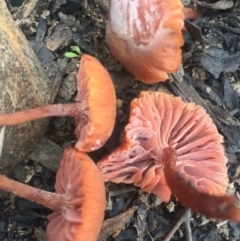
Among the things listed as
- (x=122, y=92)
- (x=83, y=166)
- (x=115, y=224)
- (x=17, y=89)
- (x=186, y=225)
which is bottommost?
(x=186, y=225)

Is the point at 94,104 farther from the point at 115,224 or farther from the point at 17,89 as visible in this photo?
the point at 115,224

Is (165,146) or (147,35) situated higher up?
(147,35)

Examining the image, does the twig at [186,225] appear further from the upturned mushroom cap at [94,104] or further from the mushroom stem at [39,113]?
the mushroom stem at [39,113]

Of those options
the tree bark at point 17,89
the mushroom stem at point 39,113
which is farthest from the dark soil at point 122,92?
the mushroom stem at point 39,113

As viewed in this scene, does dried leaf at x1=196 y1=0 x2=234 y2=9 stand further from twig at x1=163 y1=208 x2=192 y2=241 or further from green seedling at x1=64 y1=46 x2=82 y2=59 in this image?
twig at x1=163 y1=208 x2=192 y2=241

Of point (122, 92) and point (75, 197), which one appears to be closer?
point (75, 197)

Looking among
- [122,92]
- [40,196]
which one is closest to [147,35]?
[122,92]

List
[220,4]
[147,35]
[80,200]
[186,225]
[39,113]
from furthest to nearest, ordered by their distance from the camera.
A: [220,4] < [186,225] < [147,35] < [39,113] < [80,200]
